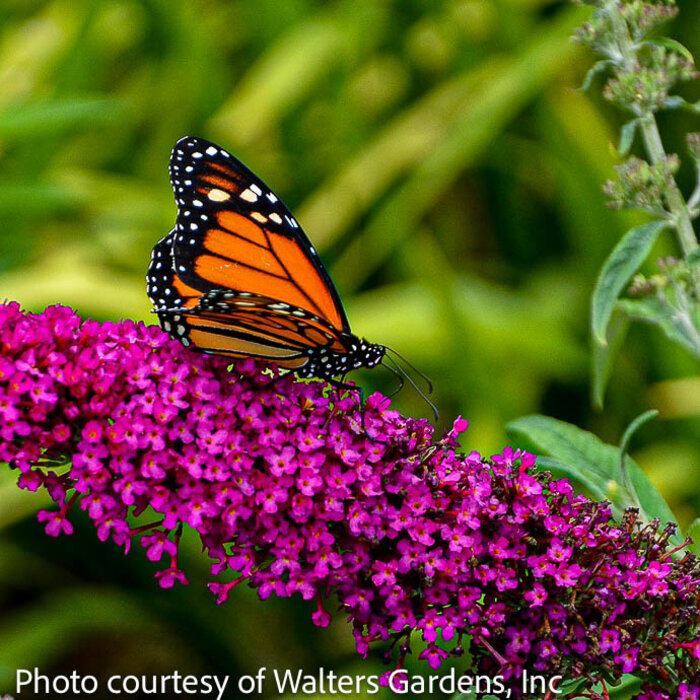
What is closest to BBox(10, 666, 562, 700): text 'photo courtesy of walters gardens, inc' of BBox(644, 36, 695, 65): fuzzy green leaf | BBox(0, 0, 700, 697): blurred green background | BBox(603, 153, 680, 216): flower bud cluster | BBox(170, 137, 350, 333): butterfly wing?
BBox(0, 0, 700, 697): blurred green background

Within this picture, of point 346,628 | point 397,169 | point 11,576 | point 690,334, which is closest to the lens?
point 690,334

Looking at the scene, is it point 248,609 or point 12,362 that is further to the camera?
point 248,609

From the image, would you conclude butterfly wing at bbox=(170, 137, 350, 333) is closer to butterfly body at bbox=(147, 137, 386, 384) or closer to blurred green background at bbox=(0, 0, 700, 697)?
butterfly body at bbox=(147, 137, 386, 384)

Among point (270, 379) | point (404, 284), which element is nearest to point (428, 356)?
point (404, 284)

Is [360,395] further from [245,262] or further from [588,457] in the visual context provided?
[588,457]

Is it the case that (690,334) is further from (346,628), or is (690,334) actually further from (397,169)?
(397,169)

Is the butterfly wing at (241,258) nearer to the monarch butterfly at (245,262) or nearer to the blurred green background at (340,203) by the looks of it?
the monarch butterfly at (245,262)

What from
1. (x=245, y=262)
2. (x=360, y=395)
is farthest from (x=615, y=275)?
(x=245, y=262)
